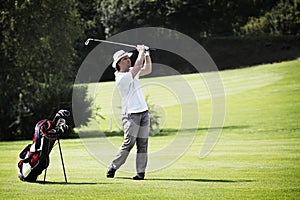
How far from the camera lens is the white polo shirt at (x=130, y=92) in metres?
11.8

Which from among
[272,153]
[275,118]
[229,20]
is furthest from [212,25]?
[272,153]

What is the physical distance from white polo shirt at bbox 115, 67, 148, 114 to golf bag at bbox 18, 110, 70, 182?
3.13 feet

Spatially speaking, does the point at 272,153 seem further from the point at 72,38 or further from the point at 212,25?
the point at 212,25

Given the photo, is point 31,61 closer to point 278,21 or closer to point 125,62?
point 125,62

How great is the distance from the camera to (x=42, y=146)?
11.8 metres

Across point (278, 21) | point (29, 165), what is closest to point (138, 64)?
point (29, 165)

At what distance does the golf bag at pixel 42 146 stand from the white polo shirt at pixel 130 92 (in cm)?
95

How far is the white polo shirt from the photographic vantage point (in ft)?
38.8

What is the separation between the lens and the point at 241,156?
16.1 meters

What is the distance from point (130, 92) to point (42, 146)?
1.63 meters

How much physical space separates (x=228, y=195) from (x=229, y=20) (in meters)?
55.3

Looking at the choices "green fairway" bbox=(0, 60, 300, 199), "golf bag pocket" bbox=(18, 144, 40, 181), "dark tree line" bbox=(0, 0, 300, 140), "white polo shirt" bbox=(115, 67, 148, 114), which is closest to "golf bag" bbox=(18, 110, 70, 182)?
"golf bag pocket" bbox=(18, 144, 40, 181)

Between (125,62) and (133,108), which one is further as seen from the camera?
(125,62)

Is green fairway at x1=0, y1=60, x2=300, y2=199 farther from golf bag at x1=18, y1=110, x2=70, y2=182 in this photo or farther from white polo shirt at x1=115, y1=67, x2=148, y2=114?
white polo shirt at x1=115, y1=67, x2=148, y2=114
